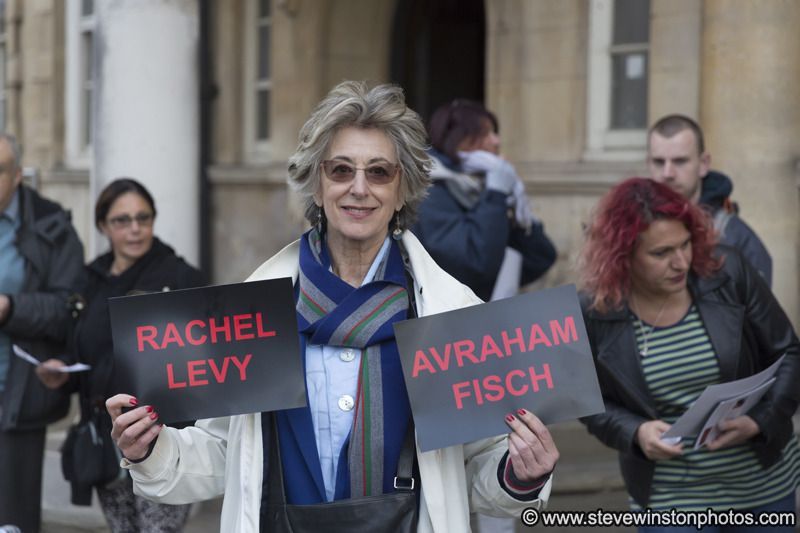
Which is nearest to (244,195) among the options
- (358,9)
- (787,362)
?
(358,9)

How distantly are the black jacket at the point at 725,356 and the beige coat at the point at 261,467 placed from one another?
1.00 m

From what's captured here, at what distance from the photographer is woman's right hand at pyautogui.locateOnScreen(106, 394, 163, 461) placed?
2758 millimetres

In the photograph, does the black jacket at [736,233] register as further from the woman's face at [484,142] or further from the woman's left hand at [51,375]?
the woman's left hand at [51,375]

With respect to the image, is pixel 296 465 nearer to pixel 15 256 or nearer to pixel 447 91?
pixel 15 256

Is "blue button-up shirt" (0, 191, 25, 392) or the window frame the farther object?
the window frame

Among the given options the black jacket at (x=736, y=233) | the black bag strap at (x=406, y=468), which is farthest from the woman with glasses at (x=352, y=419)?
the black jacket at (x=736, y=233)

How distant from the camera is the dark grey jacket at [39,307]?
508cm

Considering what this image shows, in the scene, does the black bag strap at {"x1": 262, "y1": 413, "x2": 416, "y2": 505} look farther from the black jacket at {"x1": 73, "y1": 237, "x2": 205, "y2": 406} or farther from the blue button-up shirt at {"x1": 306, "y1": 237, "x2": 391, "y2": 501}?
the black jacket at {"x1": 73, "y1": 237, "x2": 205, "y2": 406}

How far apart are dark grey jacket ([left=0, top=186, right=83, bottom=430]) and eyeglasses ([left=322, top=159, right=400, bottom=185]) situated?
2519 mm

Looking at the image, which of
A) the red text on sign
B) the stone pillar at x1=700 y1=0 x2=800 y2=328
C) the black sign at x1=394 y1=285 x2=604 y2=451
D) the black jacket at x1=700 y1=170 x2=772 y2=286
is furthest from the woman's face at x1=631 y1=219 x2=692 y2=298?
the stone pillar at x1=700 y1=0 x2=800 y2=328

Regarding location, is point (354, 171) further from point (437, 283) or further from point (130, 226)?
point (130, 226)

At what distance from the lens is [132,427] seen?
2.76 meters

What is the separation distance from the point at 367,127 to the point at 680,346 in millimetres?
1446

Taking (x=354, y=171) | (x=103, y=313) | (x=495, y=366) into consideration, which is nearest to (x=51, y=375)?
(x=103, y=313)
